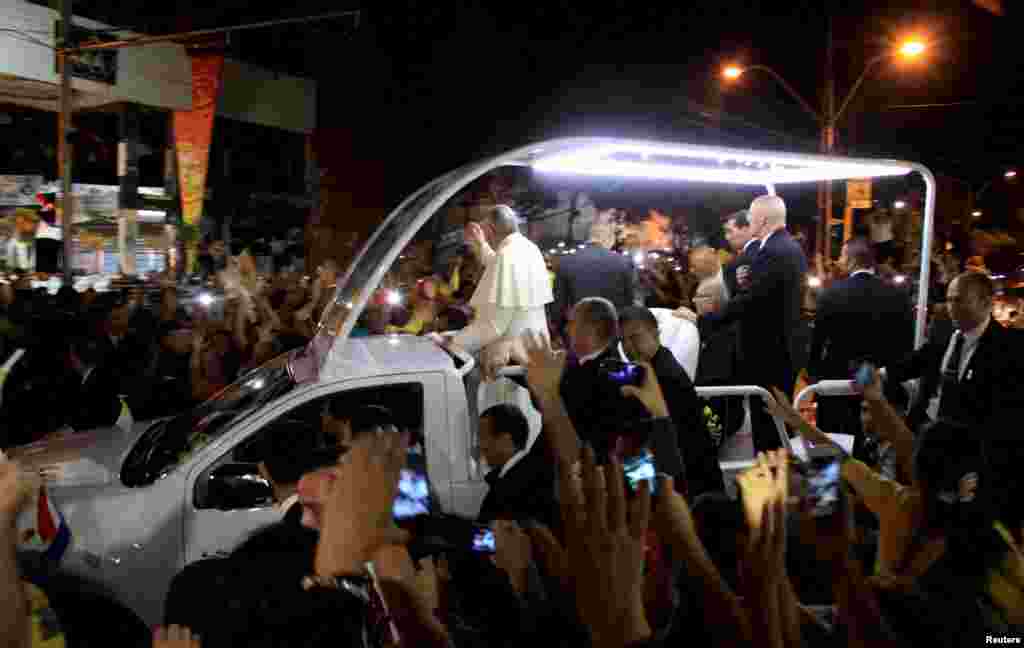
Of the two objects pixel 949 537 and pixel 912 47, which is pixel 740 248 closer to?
pixel 949 537

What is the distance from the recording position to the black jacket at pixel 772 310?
21.7 ft

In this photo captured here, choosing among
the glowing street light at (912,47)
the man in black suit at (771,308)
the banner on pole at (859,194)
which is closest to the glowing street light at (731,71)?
the glowing street light at (912,47)

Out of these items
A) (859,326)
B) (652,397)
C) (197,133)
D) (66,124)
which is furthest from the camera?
(197,133)

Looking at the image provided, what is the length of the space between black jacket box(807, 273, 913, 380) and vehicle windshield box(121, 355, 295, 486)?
442 centimetres

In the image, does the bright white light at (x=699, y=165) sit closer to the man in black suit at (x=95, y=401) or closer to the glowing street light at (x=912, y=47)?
the man in black suit at (x=95, y=401)

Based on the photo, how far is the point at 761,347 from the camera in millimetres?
6652

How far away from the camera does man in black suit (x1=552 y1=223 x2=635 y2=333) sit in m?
6.81

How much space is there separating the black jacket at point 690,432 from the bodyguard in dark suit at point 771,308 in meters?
2.22

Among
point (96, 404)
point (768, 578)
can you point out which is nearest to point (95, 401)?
point (96, 404)

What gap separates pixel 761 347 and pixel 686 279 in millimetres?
3533

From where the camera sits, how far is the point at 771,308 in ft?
21.8

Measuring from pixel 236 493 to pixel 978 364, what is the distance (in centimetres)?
402

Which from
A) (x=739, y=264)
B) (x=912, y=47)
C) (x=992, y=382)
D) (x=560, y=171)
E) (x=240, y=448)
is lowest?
(x=240, y=448)

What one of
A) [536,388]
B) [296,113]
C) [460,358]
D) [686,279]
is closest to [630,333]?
[460,358]
